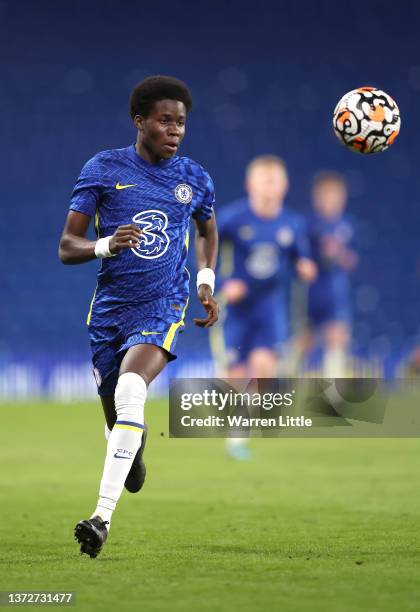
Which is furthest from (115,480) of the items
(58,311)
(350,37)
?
(350,37)

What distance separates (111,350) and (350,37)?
23.4 meters

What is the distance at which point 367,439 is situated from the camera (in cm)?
1488

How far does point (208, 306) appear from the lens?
6441mm

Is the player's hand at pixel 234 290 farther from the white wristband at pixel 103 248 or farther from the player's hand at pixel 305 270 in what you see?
the white wristband at pixel 103 248

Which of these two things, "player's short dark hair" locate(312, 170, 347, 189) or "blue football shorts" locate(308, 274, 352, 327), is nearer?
"blue football shorts" locate(308, 274, 352, 327)

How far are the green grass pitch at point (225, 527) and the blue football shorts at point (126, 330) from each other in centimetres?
56

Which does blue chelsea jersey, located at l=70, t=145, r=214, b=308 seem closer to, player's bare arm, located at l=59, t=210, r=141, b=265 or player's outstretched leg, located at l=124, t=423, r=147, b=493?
player's bare arm, located at l=59, t=210, r=141, b=265

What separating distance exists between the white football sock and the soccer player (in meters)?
0.09

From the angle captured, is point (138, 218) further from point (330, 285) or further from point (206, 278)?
point (330, 285)

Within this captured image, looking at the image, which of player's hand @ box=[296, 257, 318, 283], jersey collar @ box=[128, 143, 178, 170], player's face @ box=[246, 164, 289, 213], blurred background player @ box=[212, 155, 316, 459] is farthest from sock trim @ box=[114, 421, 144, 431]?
player's face @ box=[246, 164, 289, 213]

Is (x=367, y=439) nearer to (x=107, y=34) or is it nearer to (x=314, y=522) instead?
(x=314, y=522)

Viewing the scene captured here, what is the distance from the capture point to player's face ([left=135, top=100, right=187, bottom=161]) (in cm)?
631

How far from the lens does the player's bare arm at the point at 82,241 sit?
5750 millimetres

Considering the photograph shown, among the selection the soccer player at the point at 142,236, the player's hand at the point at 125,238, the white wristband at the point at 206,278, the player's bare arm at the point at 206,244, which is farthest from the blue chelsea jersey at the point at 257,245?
the player's hand at the point at 125,238
